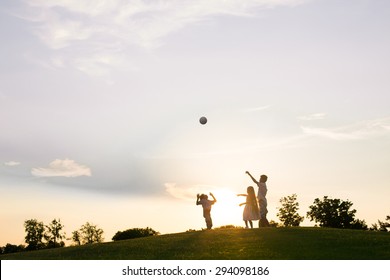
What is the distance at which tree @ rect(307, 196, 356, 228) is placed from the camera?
9606 centimetres

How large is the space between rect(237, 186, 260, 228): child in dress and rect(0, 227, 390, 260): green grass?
1667 mm

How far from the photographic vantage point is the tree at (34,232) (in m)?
119

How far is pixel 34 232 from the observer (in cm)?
11994

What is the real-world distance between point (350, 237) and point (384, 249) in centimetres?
469

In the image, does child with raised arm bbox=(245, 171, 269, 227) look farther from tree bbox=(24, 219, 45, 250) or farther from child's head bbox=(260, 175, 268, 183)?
tree bbox=(24, 219, 45, 250)

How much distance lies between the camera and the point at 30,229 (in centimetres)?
11956

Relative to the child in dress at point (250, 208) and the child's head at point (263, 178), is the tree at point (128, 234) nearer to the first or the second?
the child in dress at point (250, 208)

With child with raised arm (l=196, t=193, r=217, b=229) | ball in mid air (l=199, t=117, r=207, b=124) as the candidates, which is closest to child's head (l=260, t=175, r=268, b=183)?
child with raised arm (l=196, t=193, r=217, b=229)

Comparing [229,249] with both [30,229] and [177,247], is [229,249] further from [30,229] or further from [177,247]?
[30,229]

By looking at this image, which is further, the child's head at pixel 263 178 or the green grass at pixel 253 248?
the child's head at pixel 263 178

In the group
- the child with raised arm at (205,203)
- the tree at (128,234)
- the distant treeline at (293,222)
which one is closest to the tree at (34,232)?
the distant treeline at (293,222)

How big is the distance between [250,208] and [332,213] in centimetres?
6680

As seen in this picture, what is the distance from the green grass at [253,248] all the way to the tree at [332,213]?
66.3 metres
